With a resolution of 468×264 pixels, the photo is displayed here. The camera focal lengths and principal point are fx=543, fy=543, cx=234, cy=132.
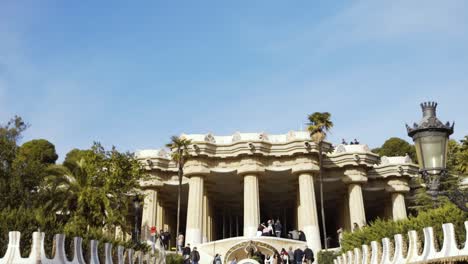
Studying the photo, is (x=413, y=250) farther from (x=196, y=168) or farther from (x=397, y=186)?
(x=397, y=186)

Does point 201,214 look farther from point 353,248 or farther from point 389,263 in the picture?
point 389,263

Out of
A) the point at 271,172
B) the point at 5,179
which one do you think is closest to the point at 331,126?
the point at 271,172

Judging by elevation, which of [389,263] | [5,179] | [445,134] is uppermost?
[5,179]

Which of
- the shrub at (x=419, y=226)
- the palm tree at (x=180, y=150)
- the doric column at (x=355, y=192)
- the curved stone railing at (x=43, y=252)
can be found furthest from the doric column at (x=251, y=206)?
the curved stone railing at (x=43, y=252)

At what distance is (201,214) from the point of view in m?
45.8

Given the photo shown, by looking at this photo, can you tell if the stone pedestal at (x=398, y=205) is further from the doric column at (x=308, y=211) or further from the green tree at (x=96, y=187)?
the green tree at (x=96, y=187)

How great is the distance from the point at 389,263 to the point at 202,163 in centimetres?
2998

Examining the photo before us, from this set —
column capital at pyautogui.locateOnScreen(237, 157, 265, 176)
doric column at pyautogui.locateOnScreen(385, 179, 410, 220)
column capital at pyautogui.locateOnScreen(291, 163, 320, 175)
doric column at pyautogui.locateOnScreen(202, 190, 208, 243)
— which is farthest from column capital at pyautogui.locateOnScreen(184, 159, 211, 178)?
doric column at pyautogui.locateOnScreen(385, 179, 410, 220)

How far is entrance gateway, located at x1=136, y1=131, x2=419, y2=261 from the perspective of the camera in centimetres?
4553

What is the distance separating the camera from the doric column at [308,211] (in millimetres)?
43656

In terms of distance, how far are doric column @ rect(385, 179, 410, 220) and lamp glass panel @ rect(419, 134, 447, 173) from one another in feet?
149

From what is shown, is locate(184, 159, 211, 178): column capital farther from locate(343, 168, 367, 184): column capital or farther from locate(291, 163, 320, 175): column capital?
locate(343, 168, 367, 184): column capital

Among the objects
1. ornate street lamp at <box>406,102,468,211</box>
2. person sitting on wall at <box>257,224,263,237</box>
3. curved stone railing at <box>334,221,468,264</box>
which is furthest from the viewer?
person sitting on wall at <box>257,224,263,237</box>

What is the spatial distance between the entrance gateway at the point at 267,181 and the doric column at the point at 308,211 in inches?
2.2
